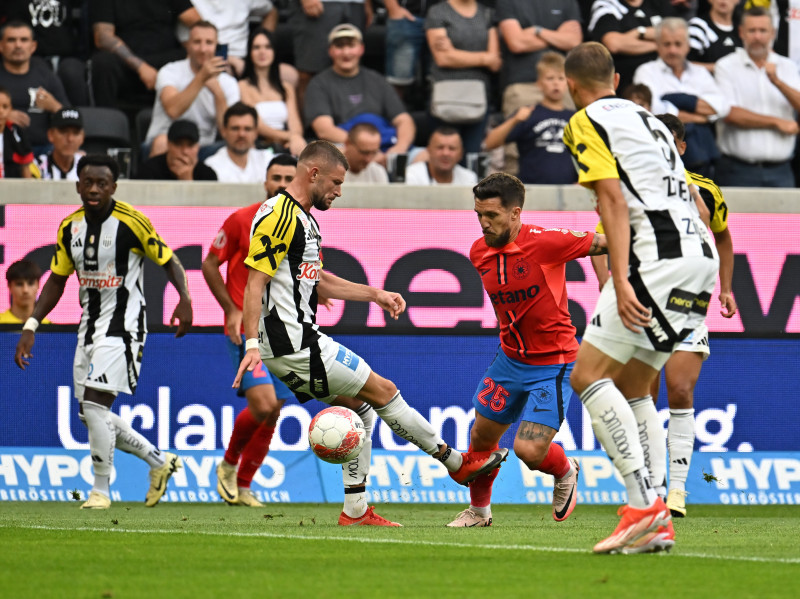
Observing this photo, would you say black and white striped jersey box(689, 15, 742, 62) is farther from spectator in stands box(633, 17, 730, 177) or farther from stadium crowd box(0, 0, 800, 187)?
spectator in stands box(633, 17, 730, 177)

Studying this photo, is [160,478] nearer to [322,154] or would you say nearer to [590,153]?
[322,154]

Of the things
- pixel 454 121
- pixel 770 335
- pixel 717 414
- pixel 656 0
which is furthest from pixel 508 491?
pixel 656 0

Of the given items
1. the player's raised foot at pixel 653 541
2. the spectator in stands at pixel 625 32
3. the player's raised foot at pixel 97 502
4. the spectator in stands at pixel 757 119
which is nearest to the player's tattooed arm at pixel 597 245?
the player's raised foot at pixel 653 541

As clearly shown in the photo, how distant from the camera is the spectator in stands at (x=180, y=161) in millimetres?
12570

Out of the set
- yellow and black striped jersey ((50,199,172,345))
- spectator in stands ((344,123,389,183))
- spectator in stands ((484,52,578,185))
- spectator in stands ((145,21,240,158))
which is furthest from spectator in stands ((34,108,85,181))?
spectator in stands ((484,52,578,185))

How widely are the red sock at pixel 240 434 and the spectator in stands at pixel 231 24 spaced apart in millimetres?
5549

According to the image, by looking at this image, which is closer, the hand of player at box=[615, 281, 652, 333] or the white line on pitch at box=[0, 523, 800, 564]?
the hand of player at box=[615, 281, 652, 333]

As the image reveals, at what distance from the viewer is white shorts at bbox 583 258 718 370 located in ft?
18.4

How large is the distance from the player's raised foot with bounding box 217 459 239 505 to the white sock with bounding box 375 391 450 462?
2.96 m

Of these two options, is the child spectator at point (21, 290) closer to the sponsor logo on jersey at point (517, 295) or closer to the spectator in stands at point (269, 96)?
the spectator in stands at point (269, 96)

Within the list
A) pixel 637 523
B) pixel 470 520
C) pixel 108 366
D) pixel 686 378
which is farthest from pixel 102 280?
pixel 637 523

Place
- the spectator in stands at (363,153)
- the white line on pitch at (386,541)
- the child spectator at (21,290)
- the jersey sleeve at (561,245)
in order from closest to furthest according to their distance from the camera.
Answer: the white line on pitch at (386,541)
the jersey sleeve at (561,245)
the child spectator at (21,290)
the spectator in stands at (363,153)

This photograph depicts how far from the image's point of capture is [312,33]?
14508 millimetres

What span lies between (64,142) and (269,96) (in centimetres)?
248
